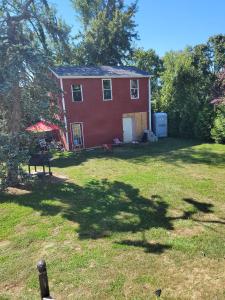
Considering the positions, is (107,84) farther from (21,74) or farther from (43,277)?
(43,277)

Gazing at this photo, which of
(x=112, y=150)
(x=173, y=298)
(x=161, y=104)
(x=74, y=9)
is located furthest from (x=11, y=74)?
(x=74, y=9)

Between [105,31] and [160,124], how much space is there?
15.2m

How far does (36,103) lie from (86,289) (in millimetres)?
8018

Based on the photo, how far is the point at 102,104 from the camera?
20.3 metres

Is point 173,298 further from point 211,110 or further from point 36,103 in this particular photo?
point 211,110

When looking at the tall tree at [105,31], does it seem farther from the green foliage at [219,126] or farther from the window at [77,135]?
the green foliage at [219,126]

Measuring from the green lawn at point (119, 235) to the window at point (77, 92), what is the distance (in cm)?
809

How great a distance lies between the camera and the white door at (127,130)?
21453mm

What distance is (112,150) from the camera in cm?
1841

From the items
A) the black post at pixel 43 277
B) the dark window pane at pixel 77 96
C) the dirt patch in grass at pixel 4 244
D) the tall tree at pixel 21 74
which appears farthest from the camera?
the dark window pane at pixel 77 96

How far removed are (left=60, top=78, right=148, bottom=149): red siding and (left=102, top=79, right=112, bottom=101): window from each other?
0.76 ft

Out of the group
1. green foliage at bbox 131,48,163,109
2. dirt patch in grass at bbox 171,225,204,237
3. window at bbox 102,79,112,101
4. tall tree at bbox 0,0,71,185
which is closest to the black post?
dirt patch in grass at bbox 171,225,204,237

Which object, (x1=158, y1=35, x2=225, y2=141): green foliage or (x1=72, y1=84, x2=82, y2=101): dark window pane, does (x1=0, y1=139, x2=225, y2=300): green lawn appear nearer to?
(x1=72, y1=84, x2=82, y2=101): dark window pane

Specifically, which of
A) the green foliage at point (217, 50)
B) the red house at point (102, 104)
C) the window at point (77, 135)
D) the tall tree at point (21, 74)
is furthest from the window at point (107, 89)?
the green foliage at point (217, 50)
